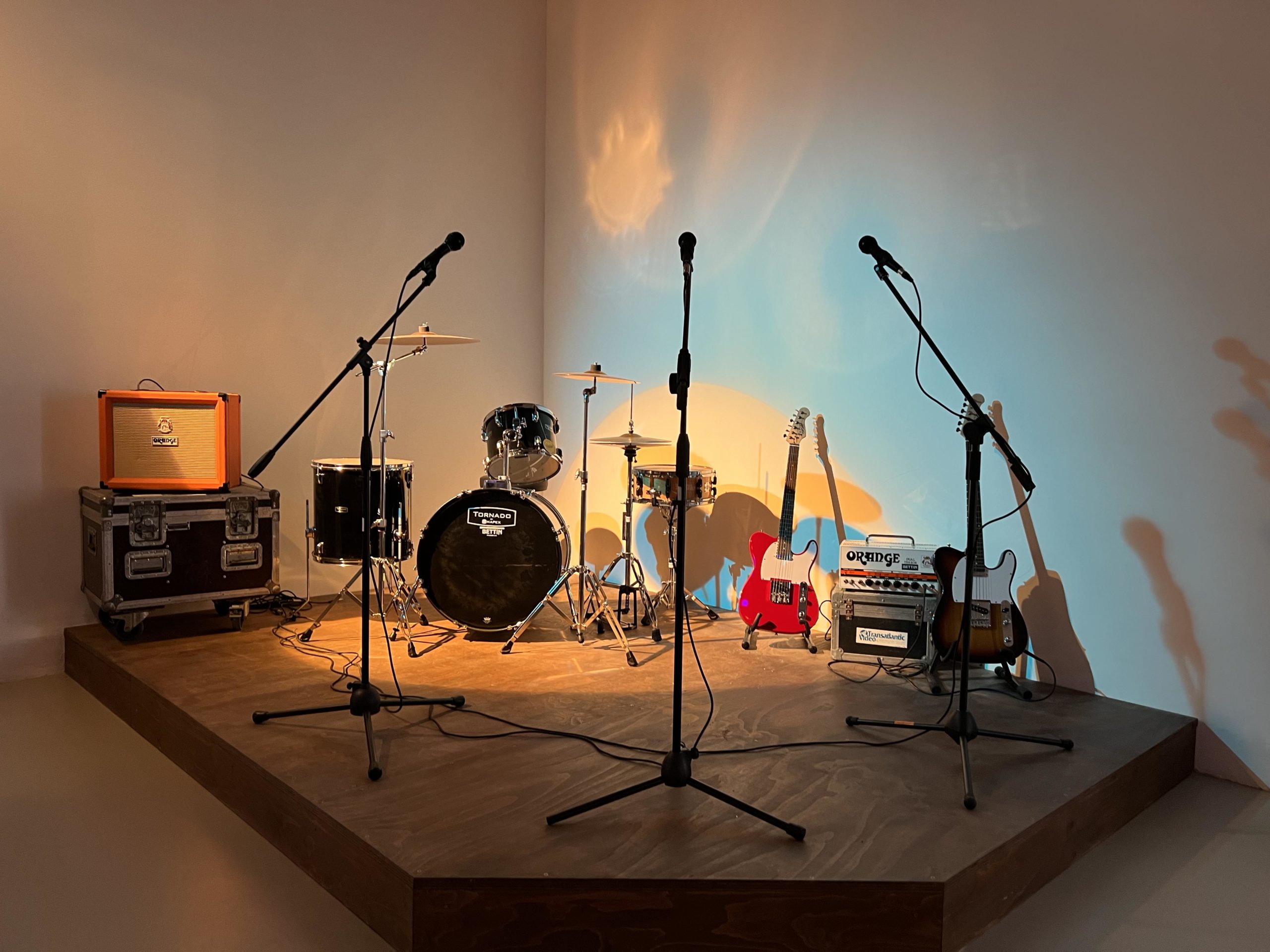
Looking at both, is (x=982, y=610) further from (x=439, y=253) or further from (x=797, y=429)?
(x=439, y=253)

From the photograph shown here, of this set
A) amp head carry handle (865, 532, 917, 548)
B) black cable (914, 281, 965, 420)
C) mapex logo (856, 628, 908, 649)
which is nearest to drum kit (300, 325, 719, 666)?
amp head carry handle (865, 532, 917, 548)

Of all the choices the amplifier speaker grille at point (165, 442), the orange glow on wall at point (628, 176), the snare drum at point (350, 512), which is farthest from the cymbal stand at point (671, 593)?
the amplifier speaker grille at point (165, 442)

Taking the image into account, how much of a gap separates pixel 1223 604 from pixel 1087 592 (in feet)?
1.45

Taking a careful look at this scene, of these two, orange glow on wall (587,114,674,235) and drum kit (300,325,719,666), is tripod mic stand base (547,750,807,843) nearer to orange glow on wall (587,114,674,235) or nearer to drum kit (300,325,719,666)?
drum kit (300,325,719,666)

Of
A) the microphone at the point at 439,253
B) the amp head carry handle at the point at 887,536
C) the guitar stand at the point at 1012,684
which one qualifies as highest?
the microphone at the point at 439,253

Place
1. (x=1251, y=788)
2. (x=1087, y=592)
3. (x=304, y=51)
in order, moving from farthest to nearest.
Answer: (x=304, y=51) → (x=1087, y=592) → (x=1251, y=788)

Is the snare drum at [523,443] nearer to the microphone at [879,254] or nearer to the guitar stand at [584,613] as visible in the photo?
the guitar stand at [584,613]

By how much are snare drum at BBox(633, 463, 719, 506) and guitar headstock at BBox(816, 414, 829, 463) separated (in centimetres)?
50

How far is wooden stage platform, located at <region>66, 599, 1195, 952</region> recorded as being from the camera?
1951 mm

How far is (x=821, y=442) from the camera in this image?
434cm

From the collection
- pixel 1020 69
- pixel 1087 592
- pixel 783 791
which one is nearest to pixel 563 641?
pixel 783 791

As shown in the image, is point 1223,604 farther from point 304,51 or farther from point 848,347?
point 304,51

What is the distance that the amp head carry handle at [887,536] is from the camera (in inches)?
153

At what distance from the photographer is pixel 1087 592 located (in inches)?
136
